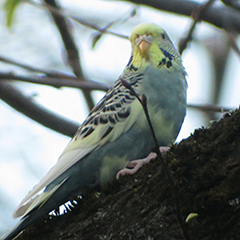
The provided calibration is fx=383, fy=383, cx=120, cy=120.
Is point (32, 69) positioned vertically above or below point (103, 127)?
above

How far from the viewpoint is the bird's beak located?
13.3 ft

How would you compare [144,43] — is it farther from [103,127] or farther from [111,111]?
[103,127]

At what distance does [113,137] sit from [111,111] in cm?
32

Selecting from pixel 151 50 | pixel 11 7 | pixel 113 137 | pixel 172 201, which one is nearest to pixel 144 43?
pixel 151 50

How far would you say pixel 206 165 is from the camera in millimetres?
2264

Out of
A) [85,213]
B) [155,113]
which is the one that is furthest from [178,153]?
[155,113]

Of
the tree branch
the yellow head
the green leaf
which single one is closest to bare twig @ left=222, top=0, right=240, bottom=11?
the tree branch

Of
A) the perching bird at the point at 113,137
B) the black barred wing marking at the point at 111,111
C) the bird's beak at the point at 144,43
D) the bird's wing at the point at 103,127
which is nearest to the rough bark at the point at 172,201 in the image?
the perching bird at the point at 113,137

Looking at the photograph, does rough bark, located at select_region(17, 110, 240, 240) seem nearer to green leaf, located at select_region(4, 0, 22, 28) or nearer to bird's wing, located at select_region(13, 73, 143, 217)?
bird's wing, located at select_region(13, 73, 143, 217)

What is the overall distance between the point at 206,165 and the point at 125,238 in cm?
63

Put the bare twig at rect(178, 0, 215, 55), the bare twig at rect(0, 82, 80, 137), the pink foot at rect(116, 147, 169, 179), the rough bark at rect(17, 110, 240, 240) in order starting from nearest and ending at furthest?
the rough bark at rect(17, 110, 240, 240) → the pink foot at rect(116, 147, 169, 179) → the bare twig at rect(178, 0, 215, 55) → the bare twig at rect(0, 82, 80, 137)

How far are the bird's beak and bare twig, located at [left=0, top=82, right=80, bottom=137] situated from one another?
1.29m

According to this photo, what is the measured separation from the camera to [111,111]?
11.8 feet

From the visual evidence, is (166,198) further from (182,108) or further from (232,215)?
(182,108)
